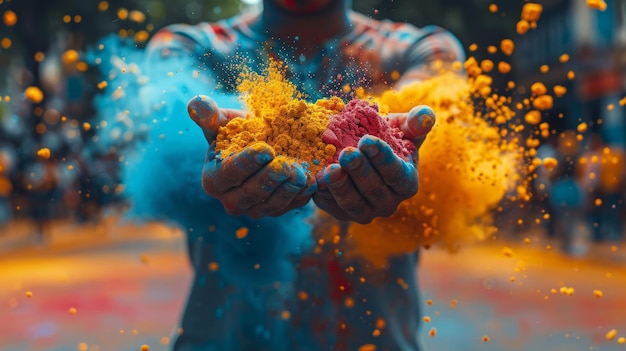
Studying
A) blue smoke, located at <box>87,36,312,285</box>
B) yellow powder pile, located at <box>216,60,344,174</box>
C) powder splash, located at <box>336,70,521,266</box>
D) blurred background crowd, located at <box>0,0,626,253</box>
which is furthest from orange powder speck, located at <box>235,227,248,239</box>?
blurred background crowd, located at <box>0,0,626,253</box>

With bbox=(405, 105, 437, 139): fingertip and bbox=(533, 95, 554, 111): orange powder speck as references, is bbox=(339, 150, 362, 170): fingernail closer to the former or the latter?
bbox=(405, 105, 437, 139): fingertip

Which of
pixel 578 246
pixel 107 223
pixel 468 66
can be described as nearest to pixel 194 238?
pixel 468 66

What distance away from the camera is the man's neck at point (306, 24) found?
172cm

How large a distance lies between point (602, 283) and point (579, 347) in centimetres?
208

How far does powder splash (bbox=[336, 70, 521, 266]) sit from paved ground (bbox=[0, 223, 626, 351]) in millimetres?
927

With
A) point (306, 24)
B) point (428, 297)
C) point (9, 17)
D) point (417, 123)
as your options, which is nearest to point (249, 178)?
point (417, 123)

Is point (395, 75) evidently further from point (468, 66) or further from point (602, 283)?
point (602, 283)

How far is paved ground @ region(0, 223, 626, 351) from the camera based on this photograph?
12.8 feet

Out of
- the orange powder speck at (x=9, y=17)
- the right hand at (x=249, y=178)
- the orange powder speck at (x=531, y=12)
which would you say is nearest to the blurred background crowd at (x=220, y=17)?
the orange powder speck at (x=9, y=17)

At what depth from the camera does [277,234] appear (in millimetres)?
1702

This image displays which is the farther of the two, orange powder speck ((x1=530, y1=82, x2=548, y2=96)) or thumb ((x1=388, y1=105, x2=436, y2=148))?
orange powder speck ((x1=530, y1=82, x2=548, y2=96))

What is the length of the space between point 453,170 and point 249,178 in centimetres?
75

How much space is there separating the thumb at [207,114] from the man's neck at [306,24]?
0.44 m

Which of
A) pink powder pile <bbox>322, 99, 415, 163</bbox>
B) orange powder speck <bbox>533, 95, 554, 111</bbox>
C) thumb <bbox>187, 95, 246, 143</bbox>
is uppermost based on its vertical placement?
orange powder speck <bbox>533, 95, 554, 111</bbox>
